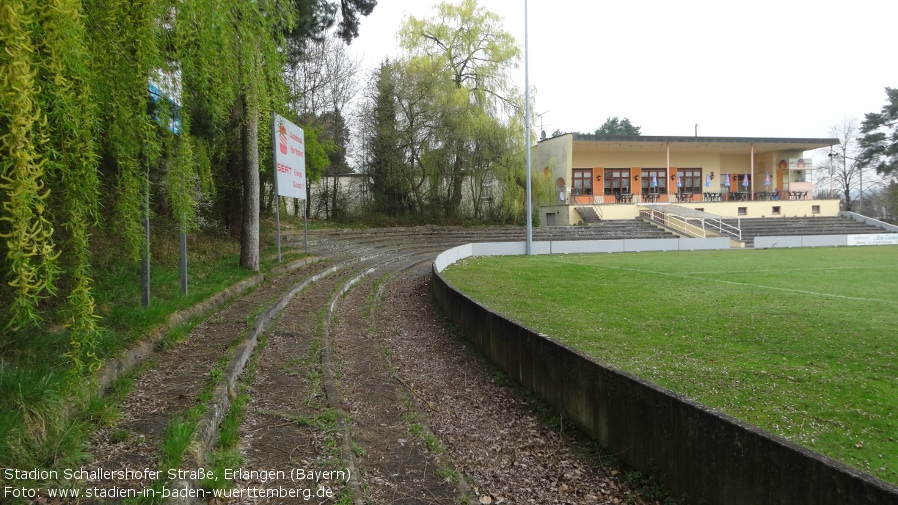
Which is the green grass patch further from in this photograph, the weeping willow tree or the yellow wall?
the yellow wall

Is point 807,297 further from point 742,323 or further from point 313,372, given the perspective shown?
point 313,372

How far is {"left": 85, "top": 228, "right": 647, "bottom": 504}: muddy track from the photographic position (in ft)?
12.5

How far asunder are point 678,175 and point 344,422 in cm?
4925

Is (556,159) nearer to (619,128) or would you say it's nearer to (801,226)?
(801,226)

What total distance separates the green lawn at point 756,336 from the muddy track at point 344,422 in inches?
60.0

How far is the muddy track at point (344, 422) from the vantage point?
12.5 ft

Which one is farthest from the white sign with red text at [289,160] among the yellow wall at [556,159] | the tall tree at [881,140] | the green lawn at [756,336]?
the tall tree at [881,140]

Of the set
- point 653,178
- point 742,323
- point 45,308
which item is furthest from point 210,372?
point 653,178

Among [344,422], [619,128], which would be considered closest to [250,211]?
[344,422]

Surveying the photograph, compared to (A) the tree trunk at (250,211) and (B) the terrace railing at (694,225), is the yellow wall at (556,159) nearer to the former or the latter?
(B) the terrace railing at (694,225)

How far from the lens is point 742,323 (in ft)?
28.8

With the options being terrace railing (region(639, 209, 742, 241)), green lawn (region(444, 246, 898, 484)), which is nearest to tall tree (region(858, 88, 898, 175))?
terrace railing (region(639, 209, 742, 241))

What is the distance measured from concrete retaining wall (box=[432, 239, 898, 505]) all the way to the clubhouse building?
3589 centimetres

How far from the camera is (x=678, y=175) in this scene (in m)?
48.3
